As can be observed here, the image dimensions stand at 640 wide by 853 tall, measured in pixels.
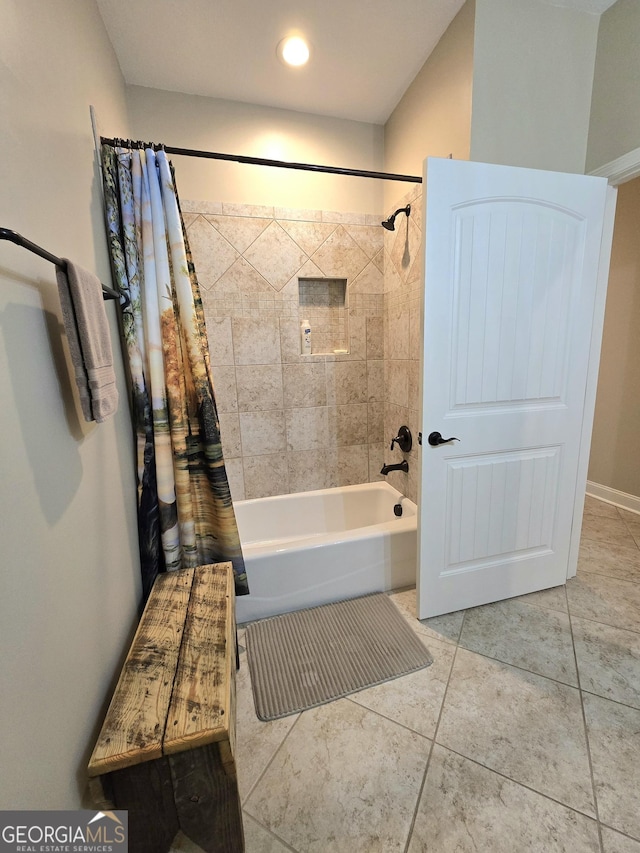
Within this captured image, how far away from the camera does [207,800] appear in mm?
855

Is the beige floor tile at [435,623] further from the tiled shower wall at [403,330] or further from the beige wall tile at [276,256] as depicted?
the beige wall tile at [276,256]

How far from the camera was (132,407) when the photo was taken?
1425 mm

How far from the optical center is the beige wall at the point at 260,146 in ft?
6.55

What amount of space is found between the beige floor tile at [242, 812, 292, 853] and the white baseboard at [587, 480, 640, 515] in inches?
128

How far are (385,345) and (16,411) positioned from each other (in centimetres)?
220

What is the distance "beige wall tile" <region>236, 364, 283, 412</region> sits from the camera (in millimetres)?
2295

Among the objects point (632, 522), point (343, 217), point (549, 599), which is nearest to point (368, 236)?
point (343, 217)

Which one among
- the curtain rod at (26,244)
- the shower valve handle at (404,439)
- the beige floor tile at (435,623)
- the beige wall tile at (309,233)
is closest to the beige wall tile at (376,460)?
the shower valve handle at (404,439)

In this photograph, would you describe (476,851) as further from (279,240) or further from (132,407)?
(279,240)

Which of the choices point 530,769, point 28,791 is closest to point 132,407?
point 28,791

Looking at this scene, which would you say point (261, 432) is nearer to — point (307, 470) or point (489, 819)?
point (307, 470)

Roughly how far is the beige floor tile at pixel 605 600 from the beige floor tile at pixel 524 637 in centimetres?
16

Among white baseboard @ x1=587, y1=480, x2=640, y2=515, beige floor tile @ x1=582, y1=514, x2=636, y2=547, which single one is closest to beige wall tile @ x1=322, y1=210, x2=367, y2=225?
beige floor tile @ x1=582, y1=514, x2=636, y2=547

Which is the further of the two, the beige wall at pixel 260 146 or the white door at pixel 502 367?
the beige wall at pixel 260 146
